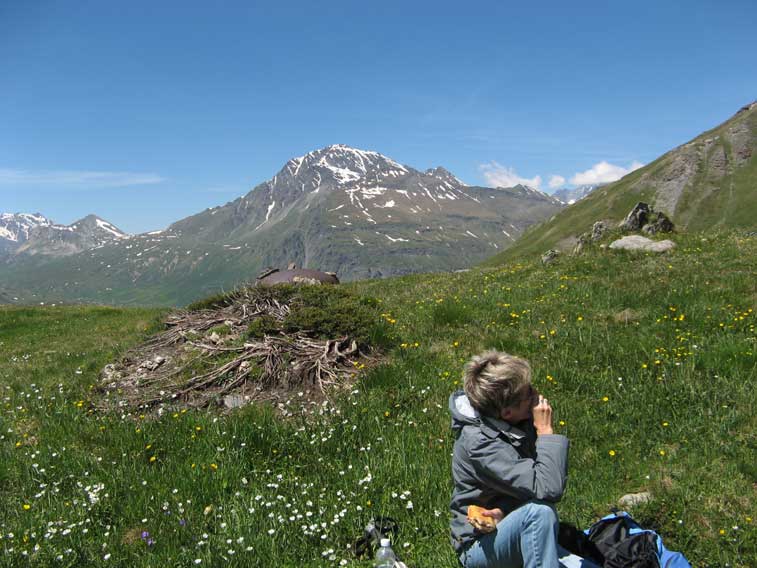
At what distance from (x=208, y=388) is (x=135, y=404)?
1.30 m

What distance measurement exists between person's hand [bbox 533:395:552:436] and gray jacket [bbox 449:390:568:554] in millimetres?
91

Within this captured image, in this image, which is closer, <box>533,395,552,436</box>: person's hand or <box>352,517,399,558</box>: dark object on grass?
<box>533,395,552,436</box>: person's hand

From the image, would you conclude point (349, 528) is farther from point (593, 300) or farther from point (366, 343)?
point (593, 300)

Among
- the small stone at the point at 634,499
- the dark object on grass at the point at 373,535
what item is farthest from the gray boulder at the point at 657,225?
the dark object on grass at the point at 373,535

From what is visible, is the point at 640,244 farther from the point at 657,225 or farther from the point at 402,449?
the point at 402,449

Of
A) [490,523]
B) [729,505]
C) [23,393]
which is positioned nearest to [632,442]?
[729,505]

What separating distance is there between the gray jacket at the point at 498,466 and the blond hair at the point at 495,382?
166 millimetres

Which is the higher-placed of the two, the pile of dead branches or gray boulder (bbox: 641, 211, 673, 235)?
gray boulder (bbox: 641, 211, 673, 235)

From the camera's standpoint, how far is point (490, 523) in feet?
13.9

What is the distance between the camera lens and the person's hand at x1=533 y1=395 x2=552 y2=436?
14.5 feet

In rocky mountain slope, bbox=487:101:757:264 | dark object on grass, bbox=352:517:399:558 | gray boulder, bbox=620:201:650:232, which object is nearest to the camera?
dark object on grass, bbox=352:517:399:558

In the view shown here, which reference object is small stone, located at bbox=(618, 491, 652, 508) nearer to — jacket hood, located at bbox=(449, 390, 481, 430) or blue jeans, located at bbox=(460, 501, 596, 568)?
blue jeans, located at bbox=(460, 501, 596, 568)

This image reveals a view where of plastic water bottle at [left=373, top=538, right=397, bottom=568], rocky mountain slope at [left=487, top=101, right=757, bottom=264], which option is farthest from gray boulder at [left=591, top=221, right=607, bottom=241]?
rocky mountain slope at [left=487, top=101, right=757, bottom=264]

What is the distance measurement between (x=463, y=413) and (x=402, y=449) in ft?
7.65
